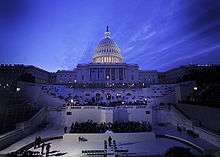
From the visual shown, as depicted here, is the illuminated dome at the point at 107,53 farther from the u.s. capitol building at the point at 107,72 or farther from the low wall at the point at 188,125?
the low wall at the point at 188,125

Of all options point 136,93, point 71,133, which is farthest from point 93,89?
point 71,133

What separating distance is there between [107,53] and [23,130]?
71.1 meters

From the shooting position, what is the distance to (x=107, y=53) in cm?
10212

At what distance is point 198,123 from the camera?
33.4 m

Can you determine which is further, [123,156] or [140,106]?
[140,106]

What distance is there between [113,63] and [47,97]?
4567cm

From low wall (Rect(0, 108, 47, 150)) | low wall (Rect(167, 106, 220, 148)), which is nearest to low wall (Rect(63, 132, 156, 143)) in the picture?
low wall (Rect(167, 106, 220, 148))

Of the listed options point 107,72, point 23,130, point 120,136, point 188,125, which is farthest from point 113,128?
point 107,72

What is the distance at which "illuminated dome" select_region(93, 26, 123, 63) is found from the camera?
10238 cm

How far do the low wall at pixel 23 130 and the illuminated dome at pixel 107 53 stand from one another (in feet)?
196

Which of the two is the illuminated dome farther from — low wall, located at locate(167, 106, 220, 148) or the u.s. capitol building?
low wall, located at locate(167, 106, 220, 148)

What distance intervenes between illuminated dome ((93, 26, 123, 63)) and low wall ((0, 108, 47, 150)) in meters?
59.7

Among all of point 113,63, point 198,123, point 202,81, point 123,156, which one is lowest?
point 123,156

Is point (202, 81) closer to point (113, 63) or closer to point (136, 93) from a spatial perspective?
point (136, 93)
